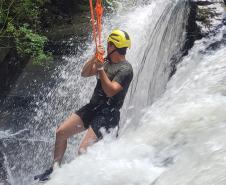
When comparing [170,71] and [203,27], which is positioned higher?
[203,27]

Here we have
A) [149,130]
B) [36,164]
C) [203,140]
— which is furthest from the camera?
[36,164]

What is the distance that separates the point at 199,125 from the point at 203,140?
13.7 inches

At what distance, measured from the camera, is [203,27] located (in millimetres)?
5938

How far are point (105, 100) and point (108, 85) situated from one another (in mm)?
344

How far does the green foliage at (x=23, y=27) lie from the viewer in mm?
8805

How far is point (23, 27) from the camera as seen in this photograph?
9070 millimetres

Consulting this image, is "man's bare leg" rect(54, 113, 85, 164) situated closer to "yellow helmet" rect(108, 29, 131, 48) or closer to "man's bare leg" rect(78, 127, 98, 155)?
"man's bare leg" rect(78, 127, 98, 155)

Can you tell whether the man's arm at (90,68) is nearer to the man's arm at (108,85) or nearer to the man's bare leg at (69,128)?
the man's arm at (108,85)

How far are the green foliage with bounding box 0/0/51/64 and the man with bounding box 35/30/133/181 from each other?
3987 mm

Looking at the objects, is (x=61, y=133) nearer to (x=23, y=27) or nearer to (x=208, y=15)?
(x=208, y=15)

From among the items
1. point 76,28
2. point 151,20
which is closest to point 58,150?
point 151,20

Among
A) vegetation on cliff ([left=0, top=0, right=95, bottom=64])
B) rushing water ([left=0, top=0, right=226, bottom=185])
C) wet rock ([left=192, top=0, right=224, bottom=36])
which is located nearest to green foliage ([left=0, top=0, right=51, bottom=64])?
vegetation on cliff ([left=0, top=0, right=95, bottom=64])

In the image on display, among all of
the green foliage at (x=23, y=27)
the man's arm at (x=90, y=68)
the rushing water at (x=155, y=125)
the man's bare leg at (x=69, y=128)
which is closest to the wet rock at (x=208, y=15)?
the rushing water at (x=155, y=125)

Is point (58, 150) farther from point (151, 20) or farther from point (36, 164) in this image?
point (151, 20)
